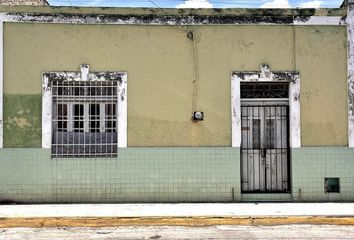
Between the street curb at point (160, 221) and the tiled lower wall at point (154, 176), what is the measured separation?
1825 millimetres

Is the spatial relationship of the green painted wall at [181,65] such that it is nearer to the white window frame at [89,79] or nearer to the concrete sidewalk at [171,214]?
the white window frame at [89,79]

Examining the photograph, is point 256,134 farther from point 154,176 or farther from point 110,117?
point 110,117

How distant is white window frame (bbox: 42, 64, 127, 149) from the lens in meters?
10.8

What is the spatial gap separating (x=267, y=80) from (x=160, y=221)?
4056 mm

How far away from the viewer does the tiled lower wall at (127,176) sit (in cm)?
1072

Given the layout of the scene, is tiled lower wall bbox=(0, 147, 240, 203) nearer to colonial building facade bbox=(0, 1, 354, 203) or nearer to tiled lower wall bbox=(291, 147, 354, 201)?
colonial building facade bbox=(0, 1, 354, 203)

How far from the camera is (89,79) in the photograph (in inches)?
428

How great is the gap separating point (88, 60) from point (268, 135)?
14.0 ft

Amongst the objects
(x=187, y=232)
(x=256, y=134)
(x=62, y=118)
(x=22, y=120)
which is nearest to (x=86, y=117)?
(x=62, y=118)

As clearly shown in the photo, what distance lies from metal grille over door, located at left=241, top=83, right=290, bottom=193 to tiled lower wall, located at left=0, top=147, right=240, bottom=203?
477 mm

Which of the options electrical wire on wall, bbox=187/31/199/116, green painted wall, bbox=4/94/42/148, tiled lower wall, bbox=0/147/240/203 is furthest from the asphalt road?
electrical wire on wall, bbox=187/31/199/116

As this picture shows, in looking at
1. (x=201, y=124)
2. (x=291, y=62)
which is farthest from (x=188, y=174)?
(x=291, y=62)

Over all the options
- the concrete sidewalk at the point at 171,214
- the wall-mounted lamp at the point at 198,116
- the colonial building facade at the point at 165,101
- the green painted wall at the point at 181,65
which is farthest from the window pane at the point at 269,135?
the wall-mounted lamp at the point at 198,116

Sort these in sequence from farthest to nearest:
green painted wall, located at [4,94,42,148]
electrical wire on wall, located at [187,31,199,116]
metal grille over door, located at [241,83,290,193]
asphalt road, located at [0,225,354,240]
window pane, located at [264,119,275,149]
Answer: window pane, located at [264,119,275,149] < metal grille over door, located at [241,83,290,193] < electrical wire on wall, located at [187,31,199,116] < green painted wall, located at [4,94,42,148] < asphalt road, located at [0,225,354,240]
